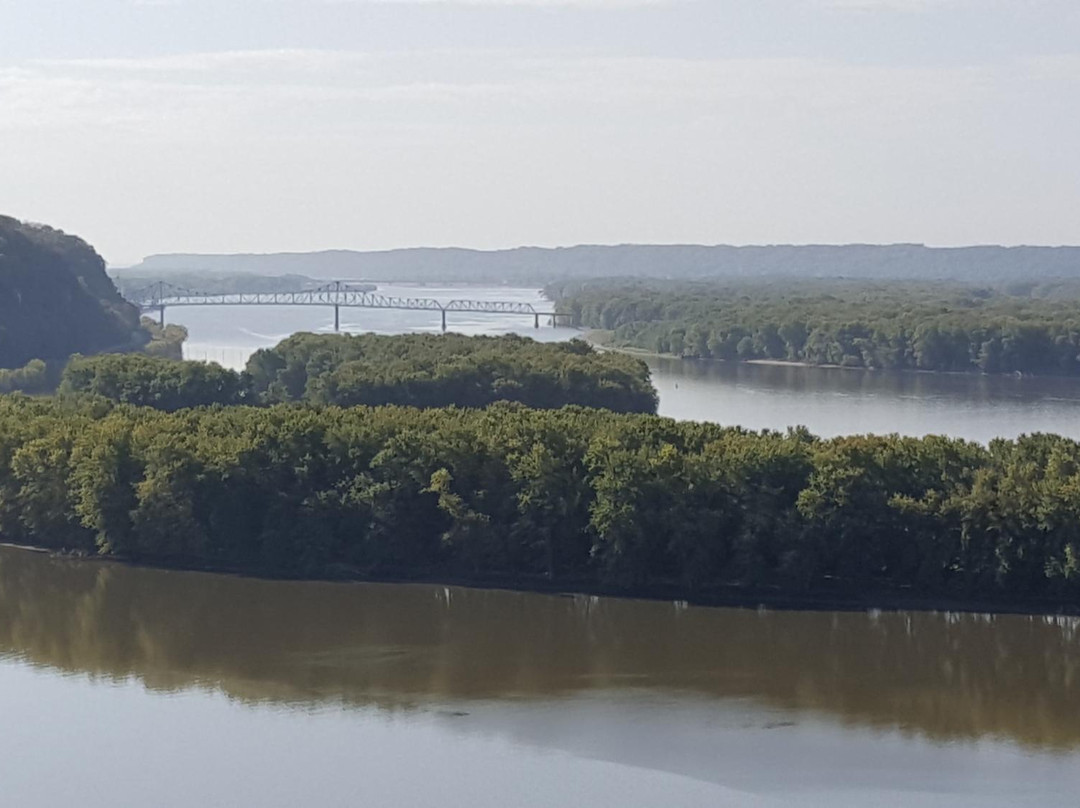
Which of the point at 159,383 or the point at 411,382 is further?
the point at 411,382

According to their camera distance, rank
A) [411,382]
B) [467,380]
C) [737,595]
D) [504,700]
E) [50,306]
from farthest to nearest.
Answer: [50,306] < [467,380] < [411,382] < [737,595] < [504,700]

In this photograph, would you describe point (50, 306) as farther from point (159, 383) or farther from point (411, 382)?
point (411, 382)

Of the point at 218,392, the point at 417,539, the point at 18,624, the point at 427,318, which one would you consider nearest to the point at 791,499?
the point at 417,539

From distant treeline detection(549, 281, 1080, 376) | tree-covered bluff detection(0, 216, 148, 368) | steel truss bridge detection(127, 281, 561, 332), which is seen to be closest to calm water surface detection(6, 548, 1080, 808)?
tree-covered bluff detection(0, 216, 148, 368)

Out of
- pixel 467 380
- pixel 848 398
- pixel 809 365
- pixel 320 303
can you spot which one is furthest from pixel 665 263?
pixel 467 380

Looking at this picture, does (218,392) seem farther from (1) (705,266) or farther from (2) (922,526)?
(1) (705,266)

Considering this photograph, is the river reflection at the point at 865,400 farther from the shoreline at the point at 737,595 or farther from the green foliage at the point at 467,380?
the shoreline at the point at 737,595
